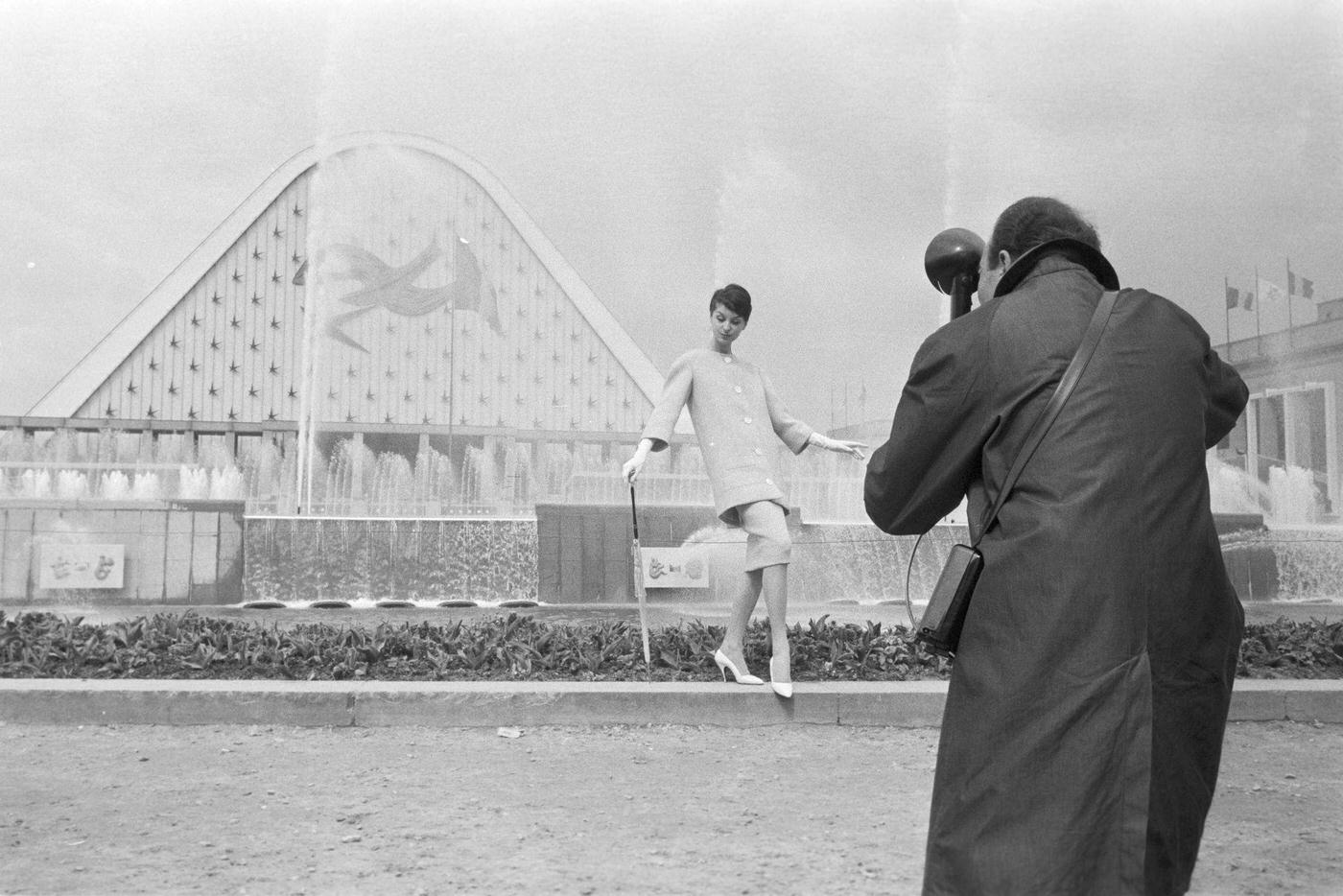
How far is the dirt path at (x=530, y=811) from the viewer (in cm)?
226

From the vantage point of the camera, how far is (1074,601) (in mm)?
1256

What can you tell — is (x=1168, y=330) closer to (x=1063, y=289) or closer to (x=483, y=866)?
(x=1063, y=289)

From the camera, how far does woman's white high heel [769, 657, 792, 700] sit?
3.70 metres

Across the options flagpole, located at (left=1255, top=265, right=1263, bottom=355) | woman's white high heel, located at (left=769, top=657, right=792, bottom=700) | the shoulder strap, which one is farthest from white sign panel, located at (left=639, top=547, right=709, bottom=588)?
flagpole, located at (left=1255, top=265, right=1263, bottom=355)

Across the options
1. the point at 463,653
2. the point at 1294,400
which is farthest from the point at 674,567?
the point at 1294,400

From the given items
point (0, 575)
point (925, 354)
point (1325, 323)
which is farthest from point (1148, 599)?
point (1325, 323)

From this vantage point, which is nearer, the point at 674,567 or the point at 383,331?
the point at 674,567

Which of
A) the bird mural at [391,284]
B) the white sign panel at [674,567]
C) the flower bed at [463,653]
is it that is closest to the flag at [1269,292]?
the white sign panel at [674,567]

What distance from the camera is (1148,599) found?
1.28 metres

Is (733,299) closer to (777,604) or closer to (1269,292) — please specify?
(777,604)

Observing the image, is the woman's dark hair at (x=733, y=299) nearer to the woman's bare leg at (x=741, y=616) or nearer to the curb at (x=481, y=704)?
the woman's bare leg at (x=741, y=616)

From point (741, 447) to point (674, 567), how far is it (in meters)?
5.08

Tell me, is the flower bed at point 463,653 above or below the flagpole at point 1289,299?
below

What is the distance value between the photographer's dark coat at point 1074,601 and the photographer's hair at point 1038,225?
115 mm
